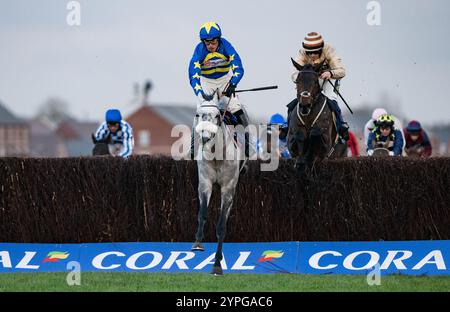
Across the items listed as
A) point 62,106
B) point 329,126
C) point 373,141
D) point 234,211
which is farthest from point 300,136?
point 62,106

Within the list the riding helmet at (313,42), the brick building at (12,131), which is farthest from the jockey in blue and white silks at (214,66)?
the brick building at (12,131)

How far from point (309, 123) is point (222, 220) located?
186 centimetres

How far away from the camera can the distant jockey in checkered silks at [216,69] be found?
35.9ft

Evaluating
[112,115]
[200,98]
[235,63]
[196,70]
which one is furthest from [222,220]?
[112,115]

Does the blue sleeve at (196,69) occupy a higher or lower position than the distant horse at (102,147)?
higher

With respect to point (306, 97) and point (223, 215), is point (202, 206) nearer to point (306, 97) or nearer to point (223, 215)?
point (223, 215)

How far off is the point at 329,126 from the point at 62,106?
116 metres

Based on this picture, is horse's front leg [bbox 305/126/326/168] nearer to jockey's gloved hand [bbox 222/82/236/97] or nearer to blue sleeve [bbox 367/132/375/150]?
jockey's gloved hand [bbox 222/82/236/97]

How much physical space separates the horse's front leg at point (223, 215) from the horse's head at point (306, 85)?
1292 mm

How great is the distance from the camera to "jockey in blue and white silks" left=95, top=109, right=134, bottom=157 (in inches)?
587

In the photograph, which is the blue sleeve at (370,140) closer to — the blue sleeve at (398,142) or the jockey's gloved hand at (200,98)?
the blue sleeve at (398,142)

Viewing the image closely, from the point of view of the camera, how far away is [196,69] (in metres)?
11.0

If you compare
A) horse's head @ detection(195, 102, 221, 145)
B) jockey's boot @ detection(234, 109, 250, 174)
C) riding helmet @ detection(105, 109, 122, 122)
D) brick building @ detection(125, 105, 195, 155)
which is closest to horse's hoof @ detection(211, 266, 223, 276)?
horse's head @ detection(195, 102, 221, 145)

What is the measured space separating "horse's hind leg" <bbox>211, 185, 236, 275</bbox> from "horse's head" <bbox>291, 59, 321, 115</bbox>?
139 centimetres
